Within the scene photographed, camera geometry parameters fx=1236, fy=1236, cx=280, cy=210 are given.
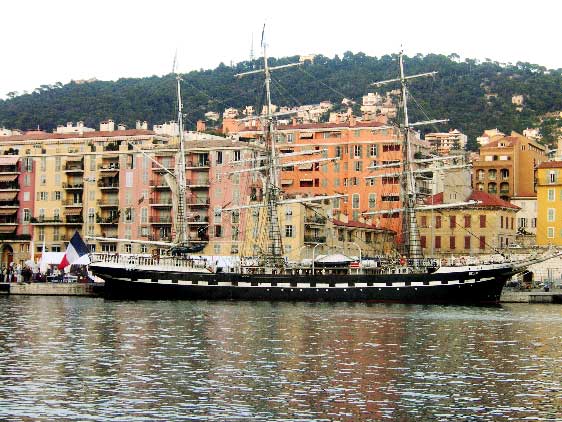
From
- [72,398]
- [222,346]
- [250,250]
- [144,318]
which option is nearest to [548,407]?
[72,398]

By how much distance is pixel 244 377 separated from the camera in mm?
43344

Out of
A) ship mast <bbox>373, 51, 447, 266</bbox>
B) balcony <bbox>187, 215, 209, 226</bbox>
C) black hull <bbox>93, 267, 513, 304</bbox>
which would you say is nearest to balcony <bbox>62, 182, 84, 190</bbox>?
balcony <bbox>187, 215, 209, 226</bbox>

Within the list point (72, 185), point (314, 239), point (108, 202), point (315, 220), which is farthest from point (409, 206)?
point (72, 185)

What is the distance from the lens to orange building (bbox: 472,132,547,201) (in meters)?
152

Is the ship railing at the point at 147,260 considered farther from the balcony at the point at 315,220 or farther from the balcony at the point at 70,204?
the balcony at the point at 70,204

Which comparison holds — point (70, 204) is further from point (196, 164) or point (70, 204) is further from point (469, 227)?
point (469, 227)

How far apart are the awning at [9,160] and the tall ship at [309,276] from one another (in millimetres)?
31565

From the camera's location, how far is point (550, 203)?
420 ft

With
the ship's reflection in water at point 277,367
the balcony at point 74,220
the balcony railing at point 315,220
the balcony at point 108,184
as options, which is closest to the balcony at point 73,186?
the balcony at point 108,184

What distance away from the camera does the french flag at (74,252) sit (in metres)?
108

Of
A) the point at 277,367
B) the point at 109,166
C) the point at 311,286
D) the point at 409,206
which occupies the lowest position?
the point at 277,367

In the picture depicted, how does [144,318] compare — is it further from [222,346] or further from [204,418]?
[204,418]

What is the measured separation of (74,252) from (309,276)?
70.6ft

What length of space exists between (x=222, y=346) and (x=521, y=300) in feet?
Answer: 170
